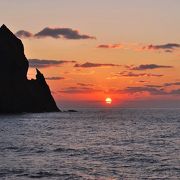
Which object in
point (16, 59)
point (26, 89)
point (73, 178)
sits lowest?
point (73, 178)

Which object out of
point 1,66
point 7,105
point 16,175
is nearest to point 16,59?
point 1,66

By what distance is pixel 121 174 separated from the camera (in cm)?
3328

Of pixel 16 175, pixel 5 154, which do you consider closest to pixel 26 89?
pixel 5 154

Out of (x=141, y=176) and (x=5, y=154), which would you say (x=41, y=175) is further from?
(x=5, y=154)

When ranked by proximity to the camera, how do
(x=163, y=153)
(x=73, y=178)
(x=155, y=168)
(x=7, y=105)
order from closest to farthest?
(x=73, y=178) → (x=155, y=168) → (x=163, y=153) → (x=7, y=105)

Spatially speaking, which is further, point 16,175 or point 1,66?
point 1,66

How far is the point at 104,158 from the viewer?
1662 inches

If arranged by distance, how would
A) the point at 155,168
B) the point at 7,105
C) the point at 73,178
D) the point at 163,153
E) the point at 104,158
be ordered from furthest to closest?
the point at 7,105 → the point at 163,153 → the point at 104,158 → the point at 155,168 → the point at 73,178

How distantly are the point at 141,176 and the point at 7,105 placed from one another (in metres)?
162

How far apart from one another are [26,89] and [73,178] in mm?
169468

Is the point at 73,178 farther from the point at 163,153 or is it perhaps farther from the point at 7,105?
the point at 7,105

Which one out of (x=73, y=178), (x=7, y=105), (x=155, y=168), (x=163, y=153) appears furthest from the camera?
(x=7, y=105)

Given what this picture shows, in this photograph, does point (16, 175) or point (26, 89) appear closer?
point (16, 175)

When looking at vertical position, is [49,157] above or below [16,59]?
below
